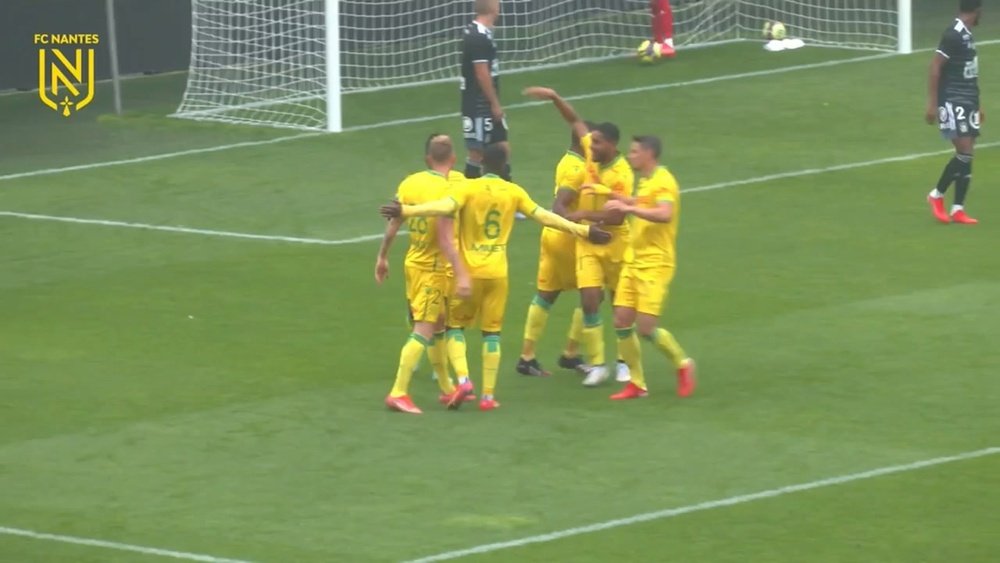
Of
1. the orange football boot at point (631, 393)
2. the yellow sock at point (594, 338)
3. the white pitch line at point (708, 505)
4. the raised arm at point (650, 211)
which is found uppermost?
the raised arm at point (650, 211)

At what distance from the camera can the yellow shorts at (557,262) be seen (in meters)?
14.9

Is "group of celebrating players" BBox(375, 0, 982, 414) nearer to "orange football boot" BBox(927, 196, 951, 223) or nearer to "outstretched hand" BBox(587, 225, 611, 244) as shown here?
"outstretched hand" BBox(587, 225, 611, 244)

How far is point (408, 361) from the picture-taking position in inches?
547

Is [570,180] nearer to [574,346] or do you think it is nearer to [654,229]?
[654,229]

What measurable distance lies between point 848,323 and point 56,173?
11260mm

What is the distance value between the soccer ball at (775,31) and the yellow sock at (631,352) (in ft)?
57.6

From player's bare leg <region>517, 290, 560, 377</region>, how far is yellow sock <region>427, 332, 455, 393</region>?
0.82 meters

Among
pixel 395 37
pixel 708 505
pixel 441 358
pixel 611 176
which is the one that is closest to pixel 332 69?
pixel 395 37

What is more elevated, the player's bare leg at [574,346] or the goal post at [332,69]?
the goal post at [332,69]

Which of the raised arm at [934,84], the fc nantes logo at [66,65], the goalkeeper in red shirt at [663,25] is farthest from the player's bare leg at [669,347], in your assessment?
the fc nantes logo at [66,65]

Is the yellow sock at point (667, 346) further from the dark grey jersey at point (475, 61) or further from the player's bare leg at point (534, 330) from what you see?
the dark grey jersey at point (475, 61)

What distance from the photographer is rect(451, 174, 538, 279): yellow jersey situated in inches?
547

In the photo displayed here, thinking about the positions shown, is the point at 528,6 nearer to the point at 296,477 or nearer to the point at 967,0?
the point at 967,0

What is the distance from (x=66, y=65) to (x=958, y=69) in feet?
49.2
